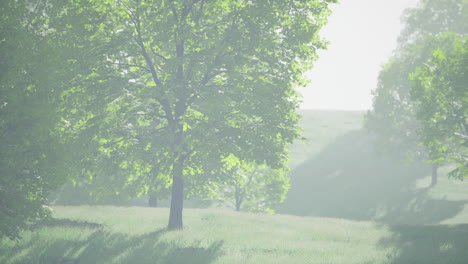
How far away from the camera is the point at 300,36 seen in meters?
15.1

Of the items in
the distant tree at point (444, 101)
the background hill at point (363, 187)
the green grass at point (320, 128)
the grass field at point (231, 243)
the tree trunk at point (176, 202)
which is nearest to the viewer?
the grass field at point (231, 243)

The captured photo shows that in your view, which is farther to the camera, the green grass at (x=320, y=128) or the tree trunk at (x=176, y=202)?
the green grass at (x=320, y=128)

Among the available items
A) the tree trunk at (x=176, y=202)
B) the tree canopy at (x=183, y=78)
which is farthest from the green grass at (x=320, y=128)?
the tree canopy at (x=183, y=78)

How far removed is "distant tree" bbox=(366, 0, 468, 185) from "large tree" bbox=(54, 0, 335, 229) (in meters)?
27.6

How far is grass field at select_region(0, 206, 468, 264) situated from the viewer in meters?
13.0

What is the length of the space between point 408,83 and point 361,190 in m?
13.7

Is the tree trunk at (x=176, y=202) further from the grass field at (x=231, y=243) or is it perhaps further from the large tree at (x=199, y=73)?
Result: the large tree at (x=199, y=73)

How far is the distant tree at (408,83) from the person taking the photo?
40562 mm

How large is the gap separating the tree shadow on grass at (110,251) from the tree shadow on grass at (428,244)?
21.9ft

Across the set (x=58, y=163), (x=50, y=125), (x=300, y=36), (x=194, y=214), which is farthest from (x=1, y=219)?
(x=194, y=214)

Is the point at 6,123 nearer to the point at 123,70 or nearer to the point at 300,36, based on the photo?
the point at 123,70

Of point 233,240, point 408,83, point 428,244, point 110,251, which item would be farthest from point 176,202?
point 408,83

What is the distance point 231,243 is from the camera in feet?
50.4

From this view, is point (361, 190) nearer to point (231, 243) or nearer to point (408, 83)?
point (408, 83)
